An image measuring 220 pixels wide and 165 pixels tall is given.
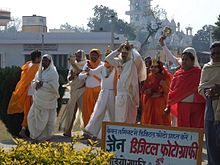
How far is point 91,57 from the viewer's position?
11.9 meters

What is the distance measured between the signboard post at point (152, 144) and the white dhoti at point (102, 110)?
465 centimetres

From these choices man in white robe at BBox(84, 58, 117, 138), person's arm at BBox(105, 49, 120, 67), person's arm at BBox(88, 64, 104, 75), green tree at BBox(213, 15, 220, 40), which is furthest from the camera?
green tree at BBox(213, 15, 220, 40)

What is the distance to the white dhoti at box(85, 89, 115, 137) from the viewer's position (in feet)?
36.6

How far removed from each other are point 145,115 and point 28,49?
32.1m

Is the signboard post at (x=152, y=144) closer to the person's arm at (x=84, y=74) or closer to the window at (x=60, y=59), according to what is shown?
the person's arm at (x=84, y=74)

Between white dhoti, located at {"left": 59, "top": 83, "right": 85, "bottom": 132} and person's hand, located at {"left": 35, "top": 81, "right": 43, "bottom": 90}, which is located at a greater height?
person's hand, located at {"left": 35, "top": 81, "right": 43, "bottom": 90}

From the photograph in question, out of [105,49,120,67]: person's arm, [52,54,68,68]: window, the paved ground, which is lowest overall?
the paved ground

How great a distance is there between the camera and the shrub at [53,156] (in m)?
4.61

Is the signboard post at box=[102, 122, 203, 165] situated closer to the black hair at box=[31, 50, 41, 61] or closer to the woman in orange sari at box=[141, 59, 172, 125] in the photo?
the woman in orange sari at box=[141, 59, 172, 125]

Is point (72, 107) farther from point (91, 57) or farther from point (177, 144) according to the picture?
point (177, 144)

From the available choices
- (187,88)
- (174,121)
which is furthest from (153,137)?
(174,121)

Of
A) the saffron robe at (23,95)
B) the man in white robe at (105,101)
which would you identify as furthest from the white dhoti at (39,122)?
the man in white robe at (105,101)

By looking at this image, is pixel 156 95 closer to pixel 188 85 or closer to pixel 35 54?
pixel 188 85

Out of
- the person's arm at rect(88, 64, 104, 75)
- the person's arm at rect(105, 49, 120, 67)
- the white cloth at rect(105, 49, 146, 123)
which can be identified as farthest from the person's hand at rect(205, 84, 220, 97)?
the person's arm at rect(88, 64, 104, 75)
